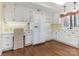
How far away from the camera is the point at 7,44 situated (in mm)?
2564

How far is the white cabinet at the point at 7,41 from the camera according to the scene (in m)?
2.50

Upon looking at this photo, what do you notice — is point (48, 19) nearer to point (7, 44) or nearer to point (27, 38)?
point (27, 38)

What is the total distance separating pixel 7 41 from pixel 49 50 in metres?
1.00

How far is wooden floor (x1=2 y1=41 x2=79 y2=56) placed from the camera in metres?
2.45

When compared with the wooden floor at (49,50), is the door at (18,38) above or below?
above

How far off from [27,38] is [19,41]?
20 cm

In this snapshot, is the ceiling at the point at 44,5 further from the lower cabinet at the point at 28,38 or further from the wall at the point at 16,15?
the lower cabinet at the point at 28,38

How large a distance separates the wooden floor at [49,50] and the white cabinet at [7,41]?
136 mm

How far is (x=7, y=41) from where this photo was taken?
260cm

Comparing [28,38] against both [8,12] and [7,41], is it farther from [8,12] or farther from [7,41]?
[8,12]

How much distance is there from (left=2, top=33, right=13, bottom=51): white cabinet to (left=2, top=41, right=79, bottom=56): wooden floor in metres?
0.14

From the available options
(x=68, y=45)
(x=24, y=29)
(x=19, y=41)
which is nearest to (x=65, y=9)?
(x=68, y=45)

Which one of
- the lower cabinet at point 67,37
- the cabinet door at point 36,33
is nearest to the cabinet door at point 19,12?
the cabinet door at point 36,33

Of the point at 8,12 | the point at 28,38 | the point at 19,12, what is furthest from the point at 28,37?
the point at 8,12
